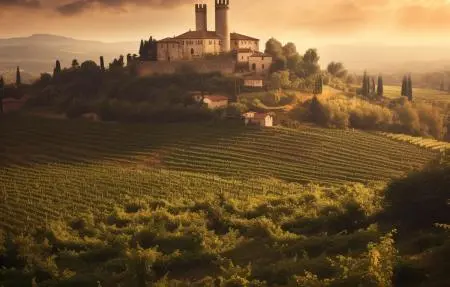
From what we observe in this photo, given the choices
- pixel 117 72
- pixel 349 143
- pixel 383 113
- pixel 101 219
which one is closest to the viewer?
pixel 101 219

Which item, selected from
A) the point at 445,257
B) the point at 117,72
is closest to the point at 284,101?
the point at 117,72

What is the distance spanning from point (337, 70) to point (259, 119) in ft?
129

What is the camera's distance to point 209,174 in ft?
159

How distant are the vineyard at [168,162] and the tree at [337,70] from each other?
3588 cm

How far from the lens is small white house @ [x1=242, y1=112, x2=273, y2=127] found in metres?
61.0

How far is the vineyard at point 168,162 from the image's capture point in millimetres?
42281

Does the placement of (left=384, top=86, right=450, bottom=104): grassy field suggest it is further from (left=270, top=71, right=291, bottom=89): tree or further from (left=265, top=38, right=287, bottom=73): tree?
(left=270, top=71, right=291, bottom=89): tree

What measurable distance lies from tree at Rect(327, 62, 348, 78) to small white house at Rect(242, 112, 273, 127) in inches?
1475

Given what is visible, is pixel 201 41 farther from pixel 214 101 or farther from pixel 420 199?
pixel 420 199

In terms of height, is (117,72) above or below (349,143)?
above

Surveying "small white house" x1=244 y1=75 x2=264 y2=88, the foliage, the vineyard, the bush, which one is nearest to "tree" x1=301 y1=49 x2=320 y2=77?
"small white house" x1=244 y1=75 x2=264 y2=88

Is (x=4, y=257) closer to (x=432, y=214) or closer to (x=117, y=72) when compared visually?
(x=432, y=214)

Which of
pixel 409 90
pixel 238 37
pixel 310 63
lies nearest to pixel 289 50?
pixel 310 63

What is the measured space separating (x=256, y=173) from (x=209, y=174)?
4.26m
